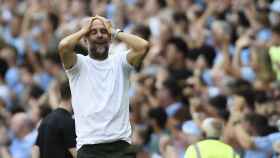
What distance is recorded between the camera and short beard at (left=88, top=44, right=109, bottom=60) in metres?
9.87

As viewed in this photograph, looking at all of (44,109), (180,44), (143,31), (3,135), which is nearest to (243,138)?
(44,109)

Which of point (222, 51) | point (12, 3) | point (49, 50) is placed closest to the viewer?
point (222, 51)

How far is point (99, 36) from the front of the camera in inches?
385

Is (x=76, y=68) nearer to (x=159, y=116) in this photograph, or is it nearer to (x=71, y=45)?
(x=71, y=45)

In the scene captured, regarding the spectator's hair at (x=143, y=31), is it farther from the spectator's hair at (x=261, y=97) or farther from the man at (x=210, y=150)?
the man at (x=210, y=150)

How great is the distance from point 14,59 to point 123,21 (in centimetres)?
193

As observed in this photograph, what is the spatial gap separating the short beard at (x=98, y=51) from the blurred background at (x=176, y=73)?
1.57 metres

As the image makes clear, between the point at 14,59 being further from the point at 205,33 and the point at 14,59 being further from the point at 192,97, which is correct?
the point at 192,97

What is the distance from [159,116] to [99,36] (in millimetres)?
4414

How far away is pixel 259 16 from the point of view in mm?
15648

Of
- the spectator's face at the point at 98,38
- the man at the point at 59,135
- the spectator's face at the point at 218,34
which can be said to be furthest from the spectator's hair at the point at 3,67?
the spectator's face at the point at 98,38

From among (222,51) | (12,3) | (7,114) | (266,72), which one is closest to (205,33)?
(222,51)

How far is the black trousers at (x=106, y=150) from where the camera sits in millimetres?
9773

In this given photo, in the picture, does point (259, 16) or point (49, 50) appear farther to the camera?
point (49, 50)
